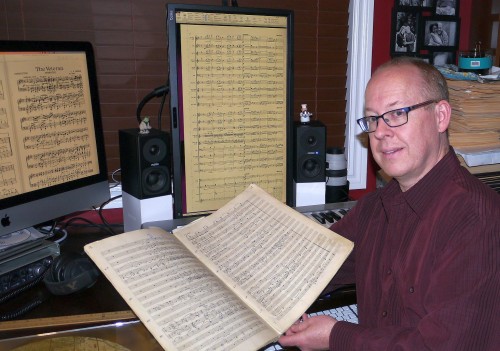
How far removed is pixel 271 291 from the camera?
41.7 inches

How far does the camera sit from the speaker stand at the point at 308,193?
172 cm

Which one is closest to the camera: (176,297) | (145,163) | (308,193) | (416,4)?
(176,297)

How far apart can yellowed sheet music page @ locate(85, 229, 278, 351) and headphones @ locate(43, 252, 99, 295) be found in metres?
0.20

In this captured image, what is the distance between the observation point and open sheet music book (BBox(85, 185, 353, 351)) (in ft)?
3.02

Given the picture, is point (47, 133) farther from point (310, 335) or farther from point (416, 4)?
point (416, 4)

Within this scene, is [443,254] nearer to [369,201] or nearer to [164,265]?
[369,201]

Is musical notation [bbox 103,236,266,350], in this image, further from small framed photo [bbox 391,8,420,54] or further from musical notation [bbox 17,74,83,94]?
small framed photo [bbox 391,8,420,54]

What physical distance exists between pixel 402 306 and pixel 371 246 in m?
0.20

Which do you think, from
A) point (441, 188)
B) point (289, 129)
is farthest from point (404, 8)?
point (441, 188)

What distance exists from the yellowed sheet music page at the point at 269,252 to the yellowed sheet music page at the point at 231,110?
29cm

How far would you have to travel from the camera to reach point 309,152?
171 centimetres

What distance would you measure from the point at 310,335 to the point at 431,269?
293 millimetres

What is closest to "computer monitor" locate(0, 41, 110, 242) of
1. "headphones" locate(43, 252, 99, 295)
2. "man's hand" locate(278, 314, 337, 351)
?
"headphones" locate(43, 252, 99, 295)

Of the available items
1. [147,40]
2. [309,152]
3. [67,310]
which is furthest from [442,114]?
[147,40]
